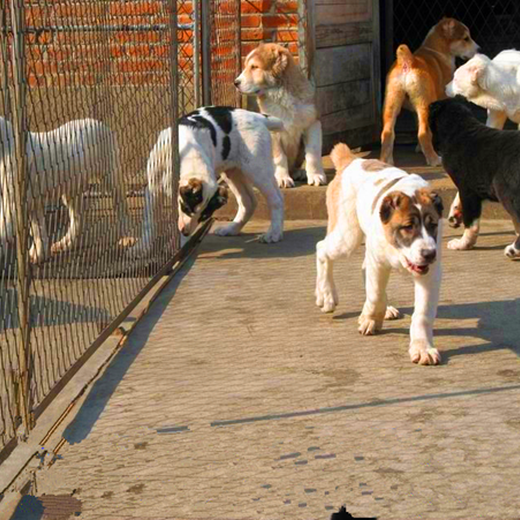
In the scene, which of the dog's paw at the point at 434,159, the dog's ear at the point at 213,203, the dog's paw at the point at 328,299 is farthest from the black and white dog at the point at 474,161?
the dog's paw at the point at 434,159

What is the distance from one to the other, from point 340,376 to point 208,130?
3264 millimetres

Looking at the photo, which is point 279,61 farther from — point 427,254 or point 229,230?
point 427,254

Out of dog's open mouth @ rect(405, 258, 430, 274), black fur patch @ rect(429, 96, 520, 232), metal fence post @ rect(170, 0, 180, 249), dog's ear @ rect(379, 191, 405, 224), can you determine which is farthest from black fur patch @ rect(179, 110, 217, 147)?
dog's open mouth @ rect(405, 258, 430, 274)

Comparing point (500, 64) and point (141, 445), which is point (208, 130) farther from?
point (141, 445)

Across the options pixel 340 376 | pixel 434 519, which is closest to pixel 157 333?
pixel 340 376

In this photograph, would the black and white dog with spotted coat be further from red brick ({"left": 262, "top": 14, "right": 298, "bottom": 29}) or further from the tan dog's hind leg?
the tan dog's hind leg

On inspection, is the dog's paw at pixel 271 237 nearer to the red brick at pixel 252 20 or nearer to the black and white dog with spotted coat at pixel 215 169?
the black and white dog with spotted coat at pixel 215 169

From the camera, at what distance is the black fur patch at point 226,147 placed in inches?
322

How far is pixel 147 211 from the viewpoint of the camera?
7.55 m

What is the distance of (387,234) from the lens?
5.32 m

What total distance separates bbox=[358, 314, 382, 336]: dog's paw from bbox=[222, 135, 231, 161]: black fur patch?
2.59 m

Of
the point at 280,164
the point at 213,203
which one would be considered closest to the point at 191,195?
the point at 213,203

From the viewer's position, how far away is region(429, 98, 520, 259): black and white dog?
7.10 metres

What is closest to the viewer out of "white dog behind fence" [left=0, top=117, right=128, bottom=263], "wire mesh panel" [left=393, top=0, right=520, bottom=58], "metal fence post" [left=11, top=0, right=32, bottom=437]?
"metal fence post" [left=11, top=0, right=32, bottom=437]
